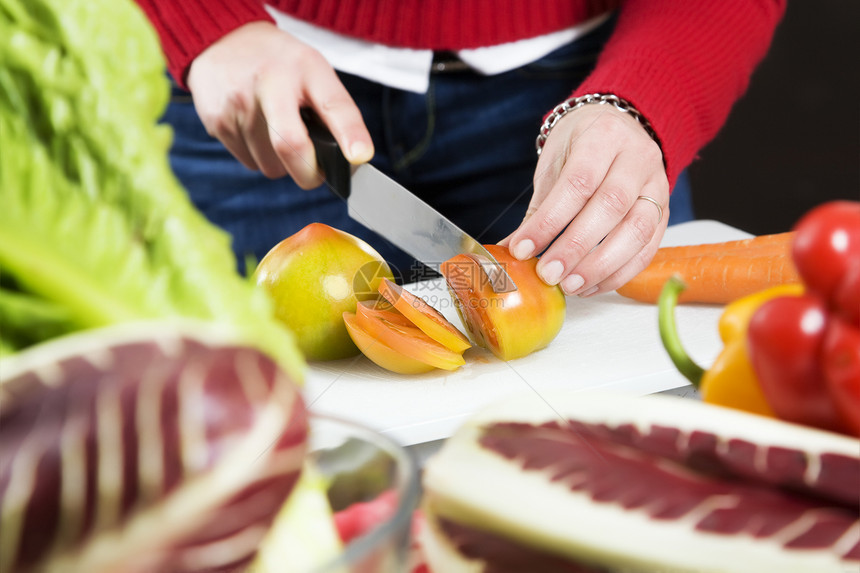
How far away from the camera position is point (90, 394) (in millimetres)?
152

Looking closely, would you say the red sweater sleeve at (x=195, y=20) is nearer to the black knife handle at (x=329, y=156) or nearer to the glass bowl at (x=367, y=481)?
the black knife handle at (x=329, y=156)

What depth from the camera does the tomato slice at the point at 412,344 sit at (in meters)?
0.73

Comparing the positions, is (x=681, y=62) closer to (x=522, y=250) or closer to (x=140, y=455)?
(x=522, y=250)

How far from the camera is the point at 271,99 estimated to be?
853mm

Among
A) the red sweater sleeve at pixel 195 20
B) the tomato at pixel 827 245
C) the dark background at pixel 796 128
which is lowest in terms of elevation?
the dark background at pixel 796 128

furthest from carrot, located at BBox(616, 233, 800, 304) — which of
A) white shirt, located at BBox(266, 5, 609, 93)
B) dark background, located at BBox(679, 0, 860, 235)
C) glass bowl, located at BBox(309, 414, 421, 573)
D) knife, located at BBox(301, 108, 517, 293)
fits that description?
dark background, located at BBox(679, 0, 860, 235)

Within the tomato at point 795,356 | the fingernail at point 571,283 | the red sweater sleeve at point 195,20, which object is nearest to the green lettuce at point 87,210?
the tomato at point 795,356

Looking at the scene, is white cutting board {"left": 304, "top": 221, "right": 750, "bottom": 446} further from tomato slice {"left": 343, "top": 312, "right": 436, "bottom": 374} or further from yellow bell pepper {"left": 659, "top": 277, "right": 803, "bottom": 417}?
yellow bell pepper {"left": 659, "top": 277, "right": 803, "bottom": 417}

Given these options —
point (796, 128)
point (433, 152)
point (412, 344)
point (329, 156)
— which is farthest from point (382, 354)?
point (796, 128)

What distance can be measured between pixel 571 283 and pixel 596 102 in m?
0.25

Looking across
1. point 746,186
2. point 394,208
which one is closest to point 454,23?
point 394,208

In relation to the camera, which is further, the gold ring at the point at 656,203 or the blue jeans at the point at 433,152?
the blue jeans at the point at 433,152

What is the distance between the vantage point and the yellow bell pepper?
0.94 feet

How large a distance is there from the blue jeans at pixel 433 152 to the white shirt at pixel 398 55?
2cm
